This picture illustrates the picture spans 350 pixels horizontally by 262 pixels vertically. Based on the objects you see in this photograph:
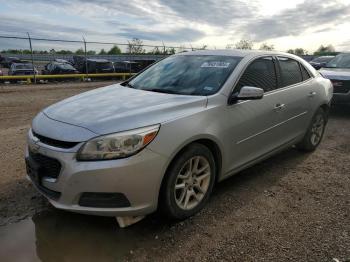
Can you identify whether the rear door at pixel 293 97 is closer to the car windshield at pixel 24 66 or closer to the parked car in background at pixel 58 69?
the car windshield at pixel 24 66

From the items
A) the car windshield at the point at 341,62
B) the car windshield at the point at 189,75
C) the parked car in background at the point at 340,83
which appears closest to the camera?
the car windshield at the point at 189,75

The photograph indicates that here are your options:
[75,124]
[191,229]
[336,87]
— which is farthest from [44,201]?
[336,87]

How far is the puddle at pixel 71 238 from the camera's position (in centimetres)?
298

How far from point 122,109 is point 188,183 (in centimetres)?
96

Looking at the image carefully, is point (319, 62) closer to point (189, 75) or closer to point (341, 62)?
point (341, 62)

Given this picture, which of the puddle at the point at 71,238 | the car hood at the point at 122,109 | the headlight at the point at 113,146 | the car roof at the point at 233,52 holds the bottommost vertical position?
the puddle at the point at 71,238

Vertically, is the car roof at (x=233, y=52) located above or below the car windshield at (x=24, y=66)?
above

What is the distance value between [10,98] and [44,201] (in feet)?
30.2

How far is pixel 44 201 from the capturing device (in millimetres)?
3883

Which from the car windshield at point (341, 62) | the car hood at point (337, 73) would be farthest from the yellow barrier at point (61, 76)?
the car hood at point (337, 73)

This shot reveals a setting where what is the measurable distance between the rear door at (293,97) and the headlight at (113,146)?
224 centimetres

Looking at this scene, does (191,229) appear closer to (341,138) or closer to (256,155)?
(256,155)

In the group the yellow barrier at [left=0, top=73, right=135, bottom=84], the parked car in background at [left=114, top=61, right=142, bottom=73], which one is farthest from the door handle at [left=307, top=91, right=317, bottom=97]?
the parked car in background at [left=114, top=61, right=142, bottom=73]

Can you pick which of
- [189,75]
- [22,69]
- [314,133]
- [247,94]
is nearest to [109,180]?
[247,94]
